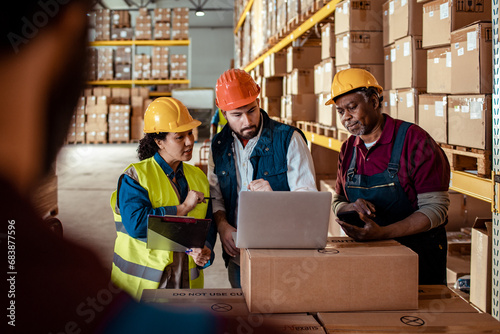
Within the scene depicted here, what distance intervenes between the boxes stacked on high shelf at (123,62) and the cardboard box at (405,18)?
13905 mm

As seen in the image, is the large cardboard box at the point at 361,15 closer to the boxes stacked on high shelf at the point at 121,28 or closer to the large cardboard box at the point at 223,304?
the large cardboard box at the point at 223,304

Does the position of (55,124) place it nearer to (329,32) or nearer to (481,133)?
(481,133)

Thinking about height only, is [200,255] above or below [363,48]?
below

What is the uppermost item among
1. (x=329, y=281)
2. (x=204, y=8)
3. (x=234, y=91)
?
(x=204, y=8)

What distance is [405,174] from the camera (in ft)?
6.76

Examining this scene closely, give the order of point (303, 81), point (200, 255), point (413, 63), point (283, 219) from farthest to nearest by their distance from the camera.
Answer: point (303, 81)
point (413, 63)
point (200, 255)
point (283, 219)

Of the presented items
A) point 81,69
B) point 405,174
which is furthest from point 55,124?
point 405,174

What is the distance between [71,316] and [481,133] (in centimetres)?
223

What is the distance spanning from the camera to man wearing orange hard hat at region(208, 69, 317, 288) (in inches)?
88.5

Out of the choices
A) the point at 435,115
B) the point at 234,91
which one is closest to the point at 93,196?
the point at 234,91

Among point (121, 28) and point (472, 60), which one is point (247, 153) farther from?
point (121, 28)

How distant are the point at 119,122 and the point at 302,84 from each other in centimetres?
1092

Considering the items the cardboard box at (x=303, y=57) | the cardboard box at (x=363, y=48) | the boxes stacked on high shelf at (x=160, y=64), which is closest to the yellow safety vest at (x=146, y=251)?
the cardboard box at (x=363, y=48)

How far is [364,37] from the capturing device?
3723mm
